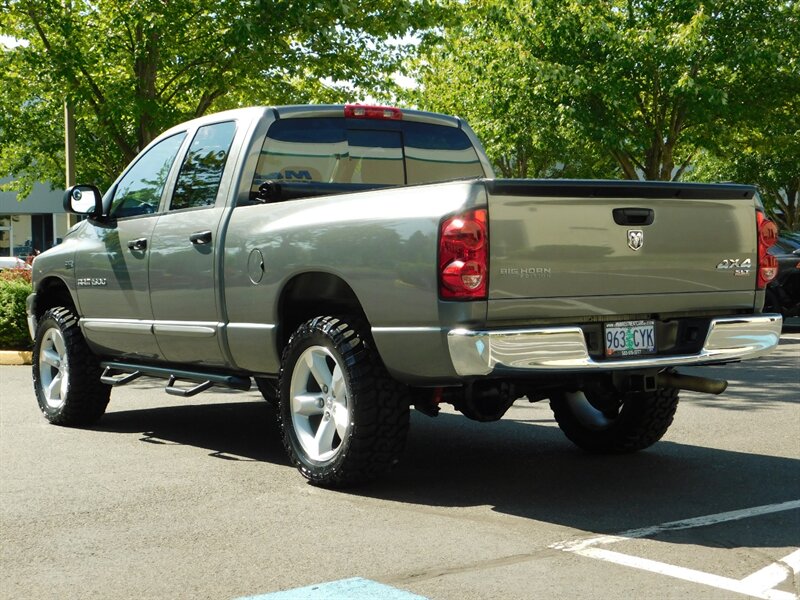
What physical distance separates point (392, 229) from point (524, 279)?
0.69 metres

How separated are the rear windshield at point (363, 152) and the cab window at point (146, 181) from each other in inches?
37.8

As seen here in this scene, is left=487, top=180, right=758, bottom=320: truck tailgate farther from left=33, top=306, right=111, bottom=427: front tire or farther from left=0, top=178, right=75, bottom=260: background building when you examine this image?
left=0, top=178, right=75, bottom=260: background building

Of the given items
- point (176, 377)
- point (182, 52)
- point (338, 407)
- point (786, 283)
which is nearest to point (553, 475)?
point (338, 407)

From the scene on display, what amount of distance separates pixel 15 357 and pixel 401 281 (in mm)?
9643

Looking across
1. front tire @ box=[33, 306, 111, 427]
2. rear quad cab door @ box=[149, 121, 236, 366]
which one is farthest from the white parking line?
front tire @ box=[33, 306, 111, 427]

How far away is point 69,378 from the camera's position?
27.8 feet

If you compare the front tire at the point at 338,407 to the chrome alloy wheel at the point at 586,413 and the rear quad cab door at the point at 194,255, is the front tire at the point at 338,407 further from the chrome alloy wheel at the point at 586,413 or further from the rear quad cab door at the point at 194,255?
the chrome alloy wheel at the point at 586,413

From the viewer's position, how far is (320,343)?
6.23 m

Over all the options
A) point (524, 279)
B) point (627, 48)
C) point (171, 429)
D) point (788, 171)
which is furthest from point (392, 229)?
point (788, 171)

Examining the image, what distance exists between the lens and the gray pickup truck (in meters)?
5.55

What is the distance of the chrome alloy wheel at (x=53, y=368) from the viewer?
8617 mm

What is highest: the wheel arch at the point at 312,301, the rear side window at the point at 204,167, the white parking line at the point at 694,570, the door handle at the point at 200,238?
the rear side window at the point at 204,167

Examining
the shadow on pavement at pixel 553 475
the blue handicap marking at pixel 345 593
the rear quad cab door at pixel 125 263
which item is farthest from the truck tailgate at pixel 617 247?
the rear quad cab door at pixel 125 263

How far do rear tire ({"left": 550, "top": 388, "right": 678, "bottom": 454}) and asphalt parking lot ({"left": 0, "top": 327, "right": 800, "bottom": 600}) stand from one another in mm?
113
